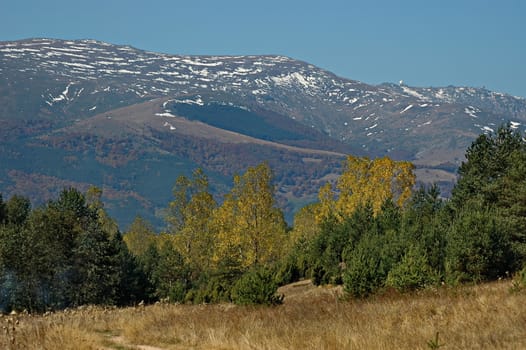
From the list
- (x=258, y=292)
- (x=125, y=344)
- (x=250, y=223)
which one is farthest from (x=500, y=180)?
(x=125, y=344)

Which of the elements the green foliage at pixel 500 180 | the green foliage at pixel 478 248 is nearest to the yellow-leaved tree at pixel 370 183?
the green foliage at pixel 500 180

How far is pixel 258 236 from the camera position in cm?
5669

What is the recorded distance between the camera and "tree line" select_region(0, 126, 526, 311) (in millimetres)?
35406

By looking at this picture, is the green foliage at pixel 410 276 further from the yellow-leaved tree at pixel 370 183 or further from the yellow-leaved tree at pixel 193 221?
the yellow-leaved tree at pixel 370 183

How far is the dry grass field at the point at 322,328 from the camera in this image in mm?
11703

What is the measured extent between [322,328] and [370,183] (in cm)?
5602

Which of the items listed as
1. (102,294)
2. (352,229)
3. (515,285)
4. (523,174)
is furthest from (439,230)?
(102,294)

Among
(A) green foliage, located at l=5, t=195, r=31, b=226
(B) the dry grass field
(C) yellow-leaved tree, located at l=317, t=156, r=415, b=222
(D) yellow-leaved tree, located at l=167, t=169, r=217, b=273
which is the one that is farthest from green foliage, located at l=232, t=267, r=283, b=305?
(A) green foliage, located at l=5, t=195, r=31, b=226

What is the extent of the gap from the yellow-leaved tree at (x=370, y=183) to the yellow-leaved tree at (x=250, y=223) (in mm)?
11024

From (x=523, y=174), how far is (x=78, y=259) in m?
35.4

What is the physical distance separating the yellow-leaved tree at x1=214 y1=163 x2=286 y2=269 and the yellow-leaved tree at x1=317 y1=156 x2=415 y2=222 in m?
11.0

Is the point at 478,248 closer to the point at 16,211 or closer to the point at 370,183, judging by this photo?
the point at 370,183

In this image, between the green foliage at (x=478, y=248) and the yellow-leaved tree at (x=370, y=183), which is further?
the yellow-leaved tree at (x=370, y=183)

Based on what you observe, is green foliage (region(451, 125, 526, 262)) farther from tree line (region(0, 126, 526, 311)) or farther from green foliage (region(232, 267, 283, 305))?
green foliage (region(232, 267, 283, 305))
